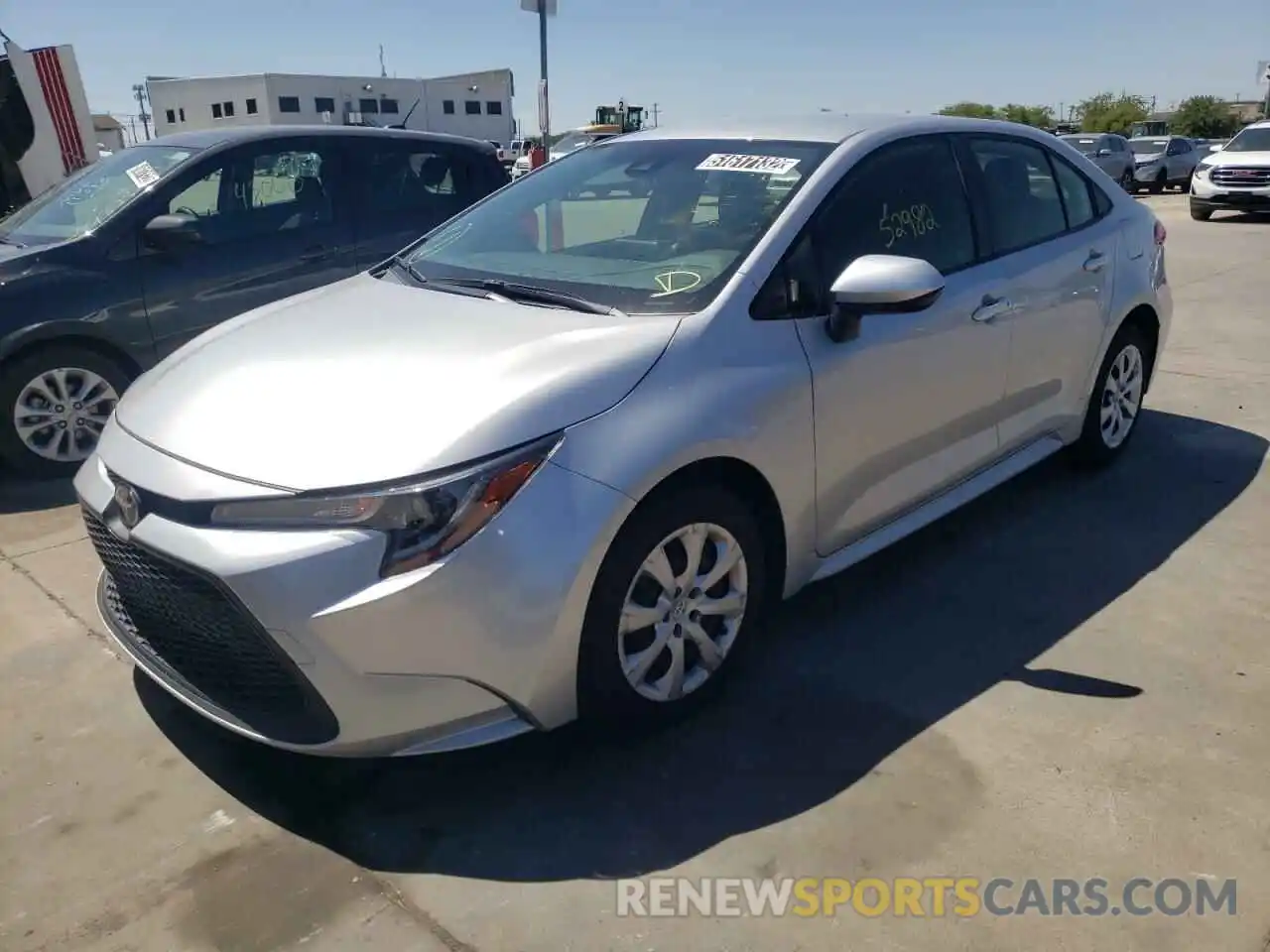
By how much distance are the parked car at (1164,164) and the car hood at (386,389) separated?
89.8 ft

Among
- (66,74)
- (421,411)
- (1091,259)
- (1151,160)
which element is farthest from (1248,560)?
(1151,160)

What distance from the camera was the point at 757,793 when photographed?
265cm

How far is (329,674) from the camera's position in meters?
2.32

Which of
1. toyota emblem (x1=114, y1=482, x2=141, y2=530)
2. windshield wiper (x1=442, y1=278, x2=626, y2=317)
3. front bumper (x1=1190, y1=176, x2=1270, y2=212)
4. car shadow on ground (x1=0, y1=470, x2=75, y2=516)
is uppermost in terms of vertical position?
windshield wiper (x1=442, y1=278, x2=626, y2=317)

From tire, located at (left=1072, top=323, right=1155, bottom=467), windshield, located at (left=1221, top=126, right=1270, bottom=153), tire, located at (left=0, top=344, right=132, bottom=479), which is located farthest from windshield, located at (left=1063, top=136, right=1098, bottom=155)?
tire, located at (left=0, top=344, right=132, bottom=479)

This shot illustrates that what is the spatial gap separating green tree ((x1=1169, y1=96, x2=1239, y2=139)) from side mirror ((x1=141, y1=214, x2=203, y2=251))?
198 ft

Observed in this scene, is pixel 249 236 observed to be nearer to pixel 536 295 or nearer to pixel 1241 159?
pixel 536 295

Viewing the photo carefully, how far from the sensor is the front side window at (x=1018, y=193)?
3.95 m

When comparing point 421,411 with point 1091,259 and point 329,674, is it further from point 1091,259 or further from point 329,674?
point 1091,259

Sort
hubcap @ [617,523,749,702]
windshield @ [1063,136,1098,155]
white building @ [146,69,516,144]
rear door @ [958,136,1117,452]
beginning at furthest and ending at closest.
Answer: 1. white building @ [146,69,516,144]
2. windshield @ [1063,136,1098,155]
3. rear door @ [958,136,1117,452]
4. hubcap @ [617,523,749,702]

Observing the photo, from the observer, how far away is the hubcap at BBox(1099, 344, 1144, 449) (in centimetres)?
474

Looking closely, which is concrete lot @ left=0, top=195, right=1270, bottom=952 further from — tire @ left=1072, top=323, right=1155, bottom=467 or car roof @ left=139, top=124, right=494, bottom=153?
car roof @ left=139, top=124, right=494, bottom=153

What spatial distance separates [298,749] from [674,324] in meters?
1.43

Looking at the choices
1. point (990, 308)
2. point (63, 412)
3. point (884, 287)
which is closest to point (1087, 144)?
point (990, 308)
